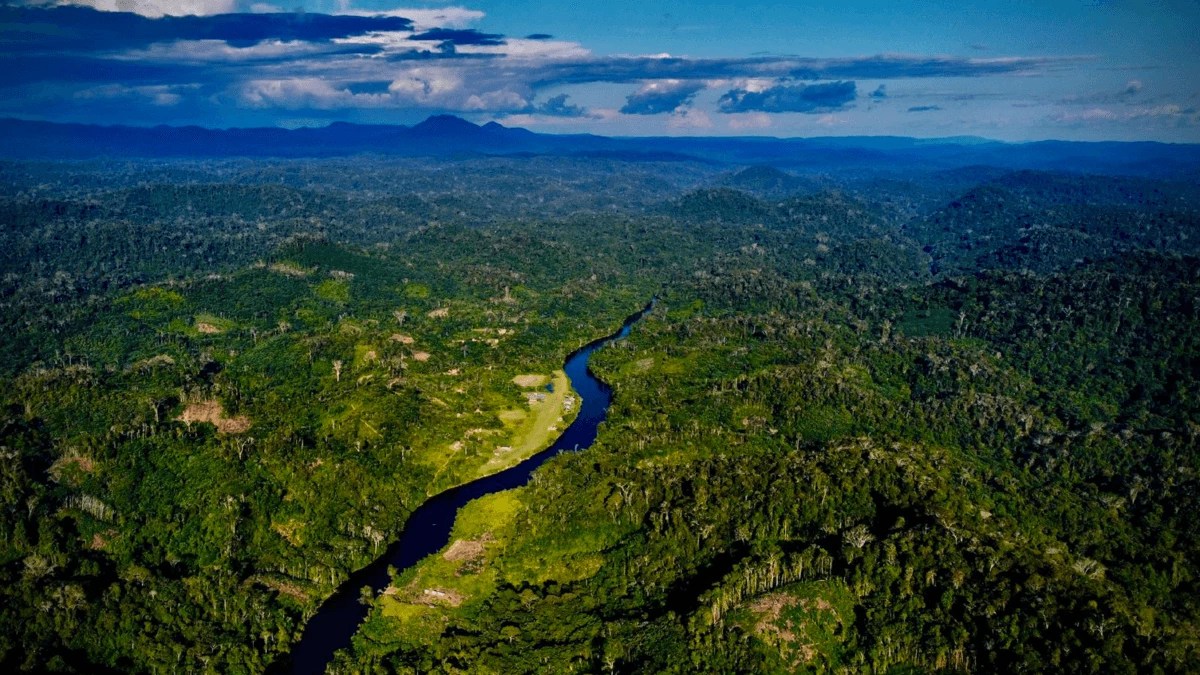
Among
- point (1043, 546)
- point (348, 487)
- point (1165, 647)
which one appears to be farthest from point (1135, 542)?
point (348, 487)

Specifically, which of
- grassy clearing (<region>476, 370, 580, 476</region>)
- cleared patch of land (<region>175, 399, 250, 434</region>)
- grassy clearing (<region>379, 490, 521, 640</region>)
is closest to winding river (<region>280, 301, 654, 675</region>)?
grassy clearing (<region>476, 370, 580, 476</region>)

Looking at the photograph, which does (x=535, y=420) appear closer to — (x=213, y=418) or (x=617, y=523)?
(x=617, y=523)

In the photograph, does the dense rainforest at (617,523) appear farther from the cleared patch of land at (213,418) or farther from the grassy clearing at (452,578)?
the cleared patch of land at (213,418)

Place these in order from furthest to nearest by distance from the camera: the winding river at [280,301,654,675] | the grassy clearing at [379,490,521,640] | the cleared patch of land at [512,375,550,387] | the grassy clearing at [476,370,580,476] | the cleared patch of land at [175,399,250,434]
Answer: the cleared patch of land at [512,375,550,387], the grassy clearing at [476,370,580,476], the cleared patch of land at [175,399,250,434], the grassy clearing at [379,490,521,640], the winding river at [280,301,654,675]

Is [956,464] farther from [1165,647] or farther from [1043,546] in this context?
[1165,647]

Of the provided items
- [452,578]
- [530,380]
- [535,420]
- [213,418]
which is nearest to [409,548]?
[452,578]

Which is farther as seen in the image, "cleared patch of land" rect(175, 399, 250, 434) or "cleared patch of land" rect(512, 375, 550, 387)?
"cleared patch of land" rect(512, 375, 550, 387)

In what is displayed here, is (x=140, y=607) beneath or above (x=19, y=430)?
beneath

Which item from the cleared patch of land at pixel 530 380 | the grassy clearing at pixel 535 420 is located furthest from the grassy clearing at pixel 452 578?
the cleared patch of land at pixel 530 380

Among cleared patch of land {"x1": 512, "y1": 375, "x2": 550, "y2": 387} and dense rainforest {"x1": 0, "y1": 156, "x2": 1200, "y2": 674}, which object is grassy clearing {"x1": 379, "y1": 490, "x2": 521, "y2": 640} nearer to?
dense rainforest {"x1": 0, "y1": 156, "x2": 1200, "y2": 674}
